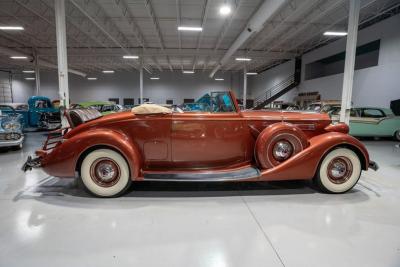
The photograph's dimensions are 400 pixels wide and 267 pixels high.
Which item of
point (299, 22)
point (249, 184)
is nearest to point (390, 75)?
point (299, 22)

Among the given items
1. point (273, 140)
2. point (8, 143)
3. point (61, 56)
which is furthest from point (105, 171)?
point (61, 56)

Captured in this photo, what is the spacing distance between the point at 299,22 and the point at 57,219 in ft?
41.0

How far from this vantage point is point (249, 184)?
3805 millimetres

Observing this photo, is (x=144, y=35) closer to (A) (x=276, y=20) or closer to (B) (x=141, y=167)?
(A) (x=276, y=20)

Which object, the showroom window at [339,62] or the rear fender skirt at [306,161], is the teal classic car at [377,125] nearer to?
the showroom window at [339,62]

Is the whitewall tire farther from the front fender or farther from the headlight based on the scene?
the headlight

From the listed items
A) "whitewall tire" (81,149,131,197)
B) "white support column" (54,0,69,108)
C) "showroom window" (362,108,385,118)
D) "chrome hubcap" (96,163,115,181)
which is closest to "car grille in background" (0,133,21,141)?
"white support column" (54,0,69,108)

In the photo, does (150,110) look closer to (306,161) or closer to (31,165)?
(31,165)

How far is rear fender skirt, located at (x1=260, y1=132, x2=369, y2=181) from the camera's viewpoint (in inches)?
127

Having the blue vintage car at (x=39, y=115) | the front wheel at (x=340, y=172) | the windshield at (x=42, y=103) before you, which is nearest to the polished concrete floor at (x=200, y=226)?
the front wheel at (x=340, y=172)

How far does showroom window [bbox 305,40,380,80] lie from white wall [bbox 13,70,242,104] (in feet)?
37.0

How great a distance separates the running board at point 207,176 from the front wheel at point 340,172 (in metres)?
1.01

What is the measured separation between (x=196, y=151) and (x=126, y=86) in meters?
25.6

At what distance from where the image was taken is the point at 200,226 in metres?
2.53
